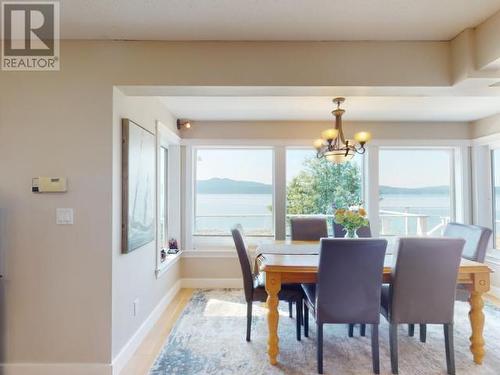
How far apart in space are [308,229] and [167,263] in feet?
5.70

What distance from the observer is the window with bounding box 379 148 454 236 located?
435 cm

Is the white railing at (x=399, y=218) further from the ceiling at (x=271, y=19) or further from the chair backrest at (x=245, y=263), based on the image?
the ceiling at (x=271, y=19)

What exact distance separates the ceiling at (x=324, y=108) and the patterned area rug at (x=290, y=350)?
229 centimetres

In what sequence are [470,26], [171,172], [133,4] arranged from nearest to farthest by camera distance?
[133,4] → [470,26] → [171,172]

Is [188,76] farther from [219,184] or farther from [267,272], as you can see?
[219,184]

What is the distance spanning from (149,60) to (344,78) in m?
1.41

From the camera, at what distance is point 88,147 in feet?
7.00

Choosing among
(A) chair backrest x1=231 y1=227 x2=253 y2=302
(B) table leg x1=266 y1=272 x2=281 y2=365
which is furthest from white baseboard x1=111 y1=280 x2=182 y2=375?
(B) table leg x1=266 y1=272 x2=281 y2=365

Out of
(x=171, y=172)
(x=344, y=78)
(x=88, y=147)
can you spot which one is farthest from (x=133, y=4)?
(x=171, y=172)

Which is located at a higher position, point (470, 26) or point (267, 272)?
point (470, 26)

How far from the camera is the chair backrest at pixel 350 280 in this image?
2.15 m

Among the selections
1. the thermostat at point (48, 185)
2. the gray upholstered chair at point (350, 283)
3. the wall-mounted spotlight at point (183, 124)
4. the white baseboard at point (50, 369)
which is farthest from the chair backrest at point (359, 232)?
the thermostat at point (48, 185)

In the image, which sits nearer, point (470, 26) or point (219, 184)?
point (470, 26)

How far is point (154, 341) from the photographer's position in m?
2.69
